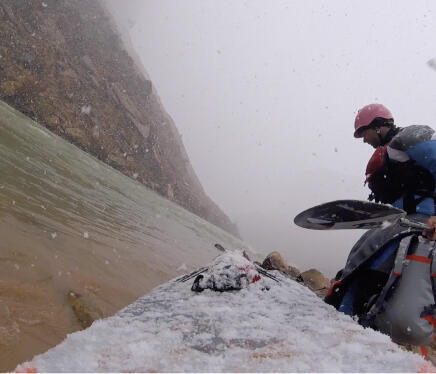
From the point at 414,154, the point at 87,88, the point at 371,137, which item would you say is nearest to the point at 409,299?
the point at 414,154

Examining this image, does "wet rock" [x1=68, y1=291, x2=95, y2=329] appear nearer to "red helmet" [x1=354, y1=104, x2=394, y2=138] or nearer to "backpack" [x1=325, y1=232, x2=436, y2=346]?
"backpack" [x1=325, y1=232, x2=436, y2=346]

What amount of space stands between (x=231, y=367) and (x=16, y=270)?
319cm

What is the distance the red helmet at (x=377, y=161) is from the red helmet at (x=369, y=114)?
333 mm

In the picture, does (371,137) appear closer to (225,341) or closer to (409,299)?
(409,299)

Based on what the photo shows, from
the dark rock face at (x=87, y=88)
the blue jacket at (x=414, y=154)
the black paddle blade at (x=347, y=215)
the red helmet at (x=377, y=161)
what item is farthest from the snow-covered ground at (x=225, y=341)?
the dark rock face at (x=87, y=88)

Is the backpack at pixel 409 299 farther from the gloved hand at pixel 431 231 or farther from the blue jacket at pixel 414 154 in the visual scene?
the blue jacket at pixel 414 154

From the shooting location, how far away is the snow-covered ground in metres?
1.55

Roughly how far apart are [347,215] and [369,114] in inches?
45.6

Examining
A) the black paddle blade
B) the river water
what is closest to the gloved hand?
the black paddle blade

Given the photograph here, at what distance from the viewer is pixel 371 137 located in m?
3.57

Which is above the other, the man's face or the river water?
the man's face

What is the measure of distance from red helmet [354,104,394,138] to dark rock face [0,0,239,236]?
26.4 metres

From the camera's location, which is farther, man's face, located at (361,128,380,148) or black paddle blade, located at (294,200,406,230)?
man's face, located at (361,128,380,148)

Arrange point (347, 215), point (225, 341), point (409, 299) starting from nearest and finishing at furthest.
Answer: point (225, 341)
point (409, 299)
point (347, 215)
